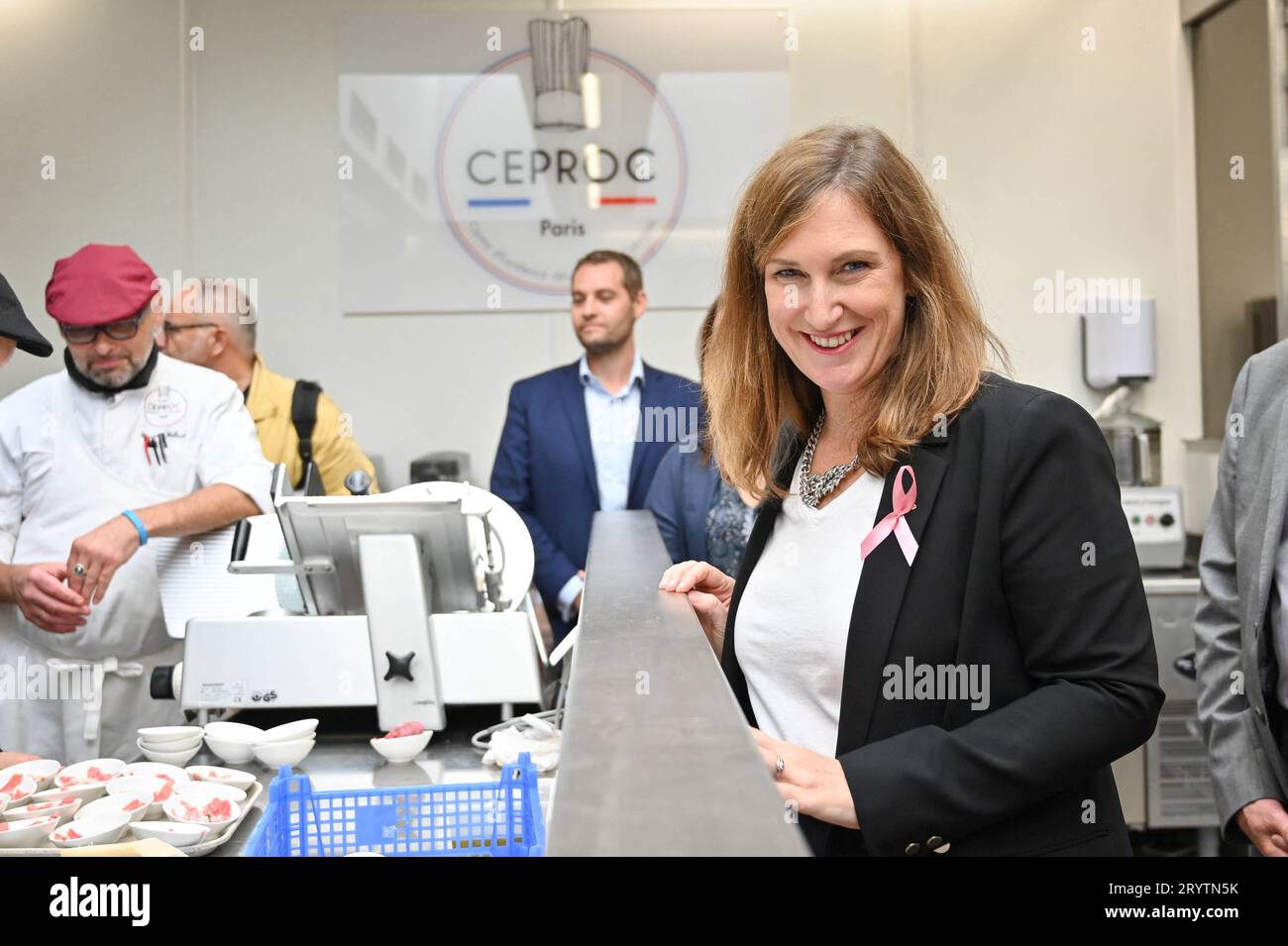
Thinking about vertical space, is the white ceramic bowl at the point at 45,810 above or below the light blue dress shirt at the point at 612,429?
below

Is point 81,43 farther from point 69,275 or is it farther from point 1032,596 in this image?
point 1032,596

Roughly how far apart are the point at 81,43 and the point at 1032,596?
4527 millimetres

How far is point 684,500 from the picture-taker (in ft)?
9.87

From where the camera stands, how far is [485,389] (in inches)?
177

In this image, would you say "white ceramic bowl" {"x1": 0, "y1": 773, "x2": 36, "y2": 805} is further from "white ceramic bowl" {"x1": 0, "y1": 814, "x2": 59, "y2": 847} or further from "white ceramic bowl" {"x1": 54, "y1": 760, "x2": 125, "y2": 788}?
"white ceramic bowl" {"x1": 0, "y1": 814, "x2": 59, "y2": 847}

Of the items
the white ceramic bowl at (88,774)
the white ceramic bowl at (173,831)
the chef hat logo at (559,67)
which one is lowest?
the white ceramic bowl at (173,831)

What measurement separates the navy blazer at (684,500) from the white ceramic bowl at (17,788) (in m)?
1.60

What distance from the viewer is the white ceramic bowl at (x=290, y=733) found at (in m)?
1.91

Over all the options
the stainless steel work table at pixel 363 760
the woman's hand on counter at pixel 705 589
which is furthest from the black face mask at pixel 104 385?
the woman's hand on counter at pixel 705 589

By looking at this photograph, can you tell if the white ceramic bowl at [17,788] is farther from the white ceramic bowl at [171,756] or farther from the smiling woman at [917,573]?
the smiling woman at [917,573]

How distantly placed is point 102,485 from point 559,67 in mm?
2402

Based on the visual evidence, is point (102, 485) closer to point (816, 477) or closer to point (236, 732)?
point (236, 732)

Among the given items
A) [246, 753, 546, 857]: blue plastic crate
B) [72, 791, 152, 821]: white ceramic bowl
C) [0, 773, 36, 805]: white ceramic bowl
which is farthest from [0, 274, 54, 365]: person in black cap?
[246, 753, 546, 857]: blue plastic crate
